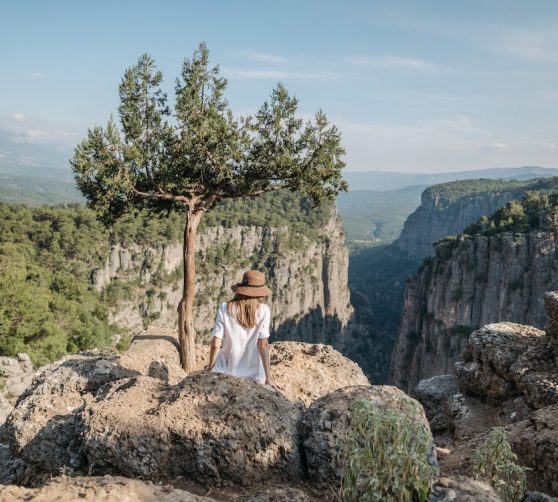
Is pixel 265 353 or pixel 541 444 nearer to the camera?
pixel 541 444

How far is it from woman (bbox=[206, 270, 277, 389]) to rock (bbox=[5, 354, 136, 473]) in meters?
2.48

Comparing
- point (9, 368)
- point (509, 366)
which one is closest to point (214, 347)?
point (509, 366)

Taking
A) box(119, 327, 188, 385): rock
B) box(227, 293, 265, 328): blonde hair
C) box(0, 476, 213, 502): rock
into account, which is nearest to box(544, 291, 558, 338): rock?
box(227, 293, 265, 328): blonde hair

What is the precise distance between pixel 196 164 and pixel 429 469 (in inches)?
378

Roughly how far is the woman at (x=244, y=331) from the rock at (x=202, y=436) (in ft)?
2.39

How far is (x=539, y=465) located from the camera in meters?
6.70

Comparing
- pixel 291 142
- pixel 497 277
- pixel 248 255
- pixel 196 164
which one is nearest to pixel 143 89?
pixel 196 164

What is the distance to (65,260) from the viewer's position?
70688mm

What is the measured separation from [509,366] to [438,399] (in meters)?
2.45

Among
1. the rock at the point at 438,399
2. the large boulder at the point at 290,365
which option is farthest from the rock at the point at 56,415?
the rock at the point at 438,399

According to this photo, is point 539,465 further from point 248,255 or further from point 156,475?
point 248,255

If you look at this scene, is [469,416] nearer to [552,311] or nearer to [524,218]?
[552,311]

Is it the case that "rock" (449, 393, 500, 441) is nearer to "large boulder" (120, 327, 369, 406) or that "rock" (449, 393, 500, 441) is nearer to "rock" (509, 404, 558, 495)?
"large boulder" (120, 327, 369, 406)

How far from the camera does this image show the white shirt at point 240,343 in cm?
755
